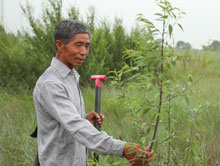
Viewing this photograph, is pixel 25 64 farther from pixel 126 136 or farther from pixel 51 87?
pixel 51 87

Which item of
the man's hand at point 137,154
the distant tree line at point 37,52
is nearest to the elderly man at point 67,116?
the man's hand at point 137,154

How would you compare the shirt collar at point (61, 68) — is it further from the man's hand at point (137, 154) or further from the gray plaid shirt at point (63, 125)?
the man's hand at point (137, 154)

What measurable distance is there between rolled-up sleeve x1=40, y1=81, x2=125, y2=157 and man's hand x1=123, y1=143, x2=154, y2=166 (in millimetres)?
37

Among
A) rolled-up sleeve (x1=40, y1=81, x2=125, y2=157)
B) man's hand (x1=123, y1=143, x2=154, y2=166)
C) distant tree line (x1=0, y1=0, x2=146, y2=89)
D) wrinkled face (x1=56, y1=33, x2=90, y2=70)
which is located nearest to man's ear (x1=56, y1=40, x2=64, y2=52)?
wrinkled face (x1=56, y1=33, x2=90, y2=70)

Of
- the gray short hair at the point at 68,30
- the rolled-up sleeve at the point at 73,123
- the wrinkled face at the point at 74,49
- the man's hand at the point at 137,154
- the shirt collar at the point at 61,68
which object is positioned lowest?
the man's hand at the point at 137,154

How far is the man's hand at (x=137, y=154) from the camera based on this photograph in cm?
140

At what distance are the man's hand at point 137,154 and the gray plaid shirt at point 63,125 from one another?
4cm

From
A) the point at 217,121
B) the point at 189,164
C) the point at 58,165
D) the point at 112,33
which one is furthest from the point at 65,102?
the point at 112,33

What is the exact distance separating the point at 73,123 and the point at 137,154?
0.41 meters

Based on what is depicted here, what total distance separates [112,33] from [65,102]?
8.10m

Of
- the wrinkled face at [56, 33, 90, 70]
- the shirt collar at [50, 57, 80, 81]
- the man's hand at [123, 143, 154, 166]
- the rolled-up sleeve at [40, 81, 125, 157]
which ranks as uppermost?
the wrinkled face at [56, 33, 90, 70]

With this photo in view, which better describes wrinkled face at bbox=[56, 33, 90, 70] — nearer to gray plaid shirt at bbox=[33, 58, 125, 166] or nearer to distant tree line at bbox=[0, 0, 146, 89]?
gray plaid shirt at bbox=[33, 58, 125, 166]

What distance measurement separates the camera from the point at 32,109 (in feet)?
15.0

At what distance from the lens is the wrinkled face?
5.62 feet
